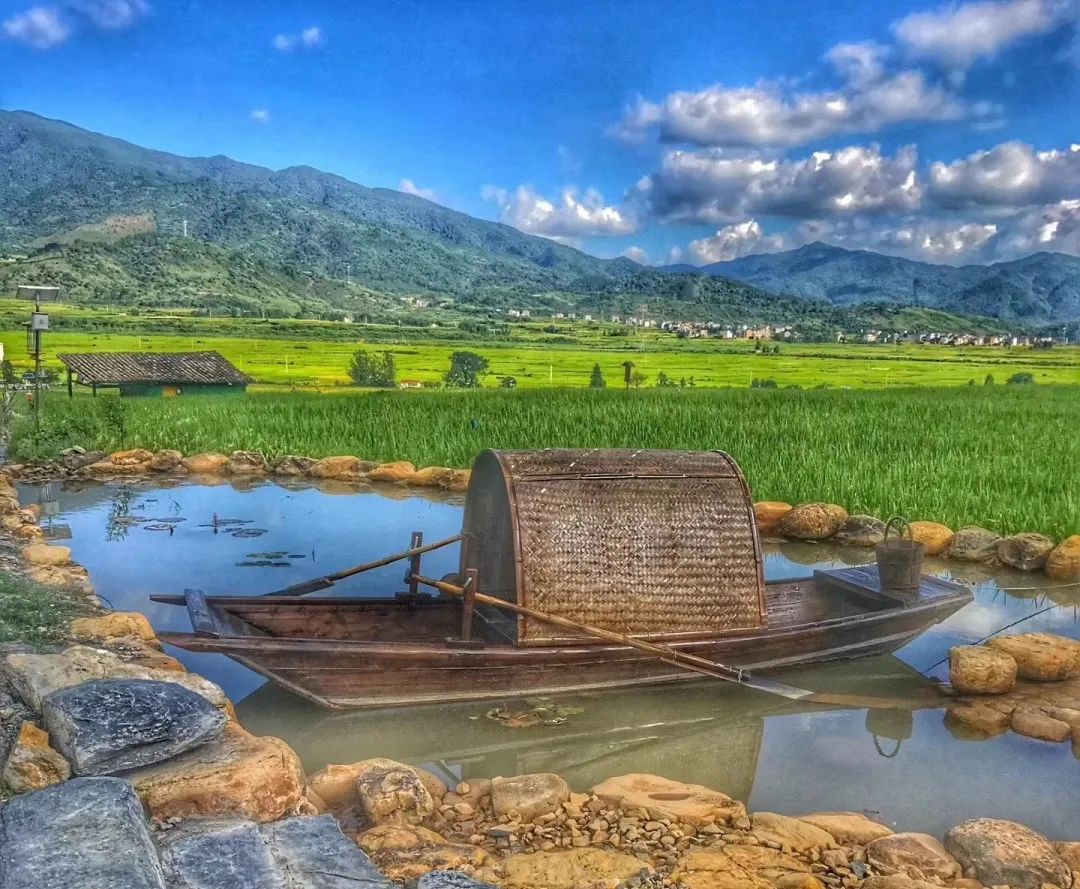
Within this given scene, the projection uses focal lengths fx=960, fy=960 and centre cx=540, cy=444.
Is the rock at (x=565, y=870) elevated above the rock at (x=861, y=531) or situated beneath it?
situated beneath

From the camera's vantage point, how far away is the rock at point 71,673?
15.3 ft

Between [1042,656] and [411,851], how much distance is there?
16.4 feet

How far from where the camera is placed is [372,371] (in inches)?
1387

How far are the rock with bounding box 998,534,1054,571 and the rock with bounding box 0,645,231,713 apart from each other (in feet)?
28.0

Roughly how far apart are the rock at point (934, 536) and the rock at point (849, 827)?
667 cm

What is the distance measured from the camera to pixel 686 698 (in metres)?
6.67

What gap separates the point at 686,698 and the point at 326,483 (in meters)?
9.55

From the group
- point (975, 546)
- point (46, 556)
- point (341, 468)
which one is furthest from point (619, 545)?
point (341, 468)

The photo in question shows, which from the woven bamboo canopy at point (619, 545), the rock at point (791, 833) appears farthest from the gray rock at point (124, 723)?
the rock at point (791, 833)

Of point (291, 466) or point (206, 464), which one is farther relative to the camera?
point (206, 464)

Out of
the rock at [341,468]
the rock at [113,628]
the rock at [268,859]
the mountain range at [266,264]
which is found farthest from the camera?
the mountain range at [266,264]

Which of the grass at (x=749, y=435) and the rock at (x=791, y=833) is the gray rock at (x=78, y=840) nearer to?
the rock at (x=791, y=833)

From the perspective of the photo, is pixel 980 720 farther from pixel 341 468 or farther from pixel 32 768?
pixel 341 468

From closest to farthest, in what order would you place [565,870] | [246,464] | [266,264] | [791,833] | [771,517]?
1. [565,870]
2. [791,833]
3. [771,517]
4. [246,464]
5. [266,264]
